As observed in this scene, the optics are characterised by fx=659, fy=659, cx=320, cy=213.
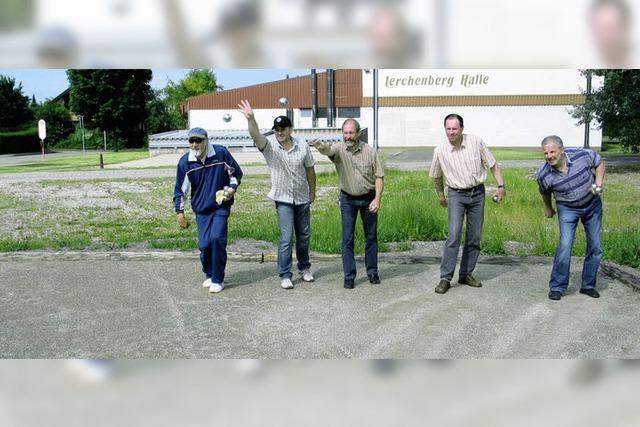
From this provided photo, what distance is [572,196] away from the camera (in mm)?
5969

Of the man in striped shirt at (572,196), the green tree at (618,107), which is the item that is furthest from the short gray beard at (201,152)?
the green tree at (618,107)

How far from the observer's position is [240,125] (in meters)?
49.0

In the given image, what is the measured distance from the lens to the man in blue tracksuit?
21.1 ft

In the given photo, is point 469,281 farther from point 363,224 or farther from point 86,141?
point 86,141

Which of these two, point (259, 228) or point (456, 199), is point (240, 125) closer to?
point (259, 228)

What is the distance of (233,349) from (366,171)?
2647mm

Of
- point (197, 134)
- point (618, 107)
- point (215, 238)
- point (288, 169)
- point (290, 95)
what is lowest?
point (215, 238)

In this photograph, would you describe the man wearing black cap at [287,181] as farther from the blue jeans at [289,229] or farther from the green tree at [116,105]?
the green tree at [116,105]

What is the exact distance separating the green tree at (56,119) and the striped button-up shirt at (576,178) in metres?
42.7

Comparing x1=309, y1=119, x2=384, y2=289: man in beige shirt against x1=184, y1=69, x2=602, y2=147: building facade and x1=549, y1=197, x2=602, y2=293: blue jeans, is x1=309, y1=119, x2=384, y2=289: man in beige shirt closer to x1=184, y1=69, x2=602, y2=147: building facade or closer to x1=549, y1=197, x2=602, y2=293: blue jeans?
x1=549, y1=197, x2=602, y2=293: blue jeans

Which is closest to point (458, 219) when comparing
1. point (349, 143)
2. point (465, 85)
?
point (349, 143)

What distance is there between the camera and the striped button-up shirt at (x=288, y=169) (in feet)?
21.5

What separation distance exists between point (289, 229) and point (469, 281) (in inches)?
74.0

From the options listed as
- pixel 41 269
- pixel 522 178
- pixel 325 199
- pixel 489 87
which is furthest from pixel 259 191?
pixel 489 87
